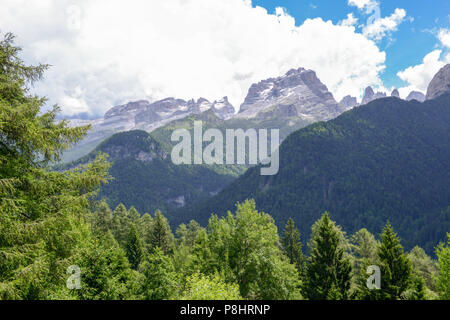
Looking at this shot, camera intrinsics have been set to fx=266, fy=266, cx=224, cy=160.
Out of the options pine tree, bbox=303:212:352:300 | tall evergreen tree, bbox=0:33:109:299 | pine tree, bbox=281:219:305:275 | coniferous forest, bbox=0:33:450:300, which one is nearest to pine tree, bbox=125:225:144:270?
coniferous forest, bbox=0:33:450:300

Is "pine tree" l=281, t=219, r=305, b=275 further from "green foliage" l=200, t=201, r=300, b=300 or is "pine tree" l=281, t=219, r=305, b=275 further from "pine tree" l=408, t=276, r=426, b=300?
"pine tree" l=408, t=276, r=426, b=300

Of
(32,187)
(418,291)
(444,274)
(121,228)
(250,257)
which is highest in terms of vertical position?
(32,187)

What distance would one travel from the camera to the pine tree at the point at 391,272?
71.2 ft

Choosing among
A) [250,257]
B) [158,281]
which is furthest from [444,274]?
[158,281]

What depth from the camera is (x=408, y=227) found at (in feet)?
535

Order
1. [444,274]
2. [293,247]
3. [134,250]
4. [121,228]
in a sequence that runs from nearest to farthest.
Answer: [444,274], [293,247], [134,250], [121,228]

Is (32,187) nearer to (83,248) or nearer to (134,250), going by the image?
(83,248)

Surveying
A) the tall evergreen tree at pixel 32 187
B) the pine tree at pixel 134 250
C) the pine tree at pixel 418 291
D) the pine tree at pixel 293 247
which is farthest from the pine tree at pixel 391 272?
the pine tree at pixel 134 250

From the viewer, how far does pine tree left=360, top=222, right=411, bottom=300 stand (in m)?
21.7

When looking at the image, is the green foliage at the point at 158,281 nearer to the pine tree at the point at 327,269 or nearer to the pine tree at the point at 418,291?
the pine tree at the point at 327,269

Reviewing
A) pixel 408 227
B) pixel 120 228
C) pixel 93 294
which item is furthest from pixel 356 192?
pixel 93 294

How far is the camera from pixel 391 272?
2233cm

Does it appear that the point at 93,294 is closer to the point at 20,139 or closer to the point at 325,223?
the point at 20,139

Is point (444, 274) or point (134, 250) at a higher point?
point (444, 274)
